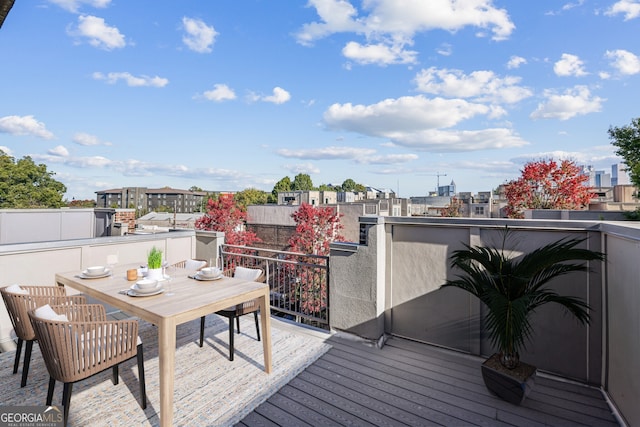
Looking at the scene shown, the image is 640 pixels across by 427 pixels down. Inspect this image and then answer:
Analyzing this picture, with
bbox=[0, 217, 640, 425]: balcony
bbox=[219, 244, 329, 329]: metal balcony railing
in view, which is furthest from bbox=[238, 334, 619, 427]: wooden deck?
bbox=[219, 244, 329, 329]: metal balcony railing

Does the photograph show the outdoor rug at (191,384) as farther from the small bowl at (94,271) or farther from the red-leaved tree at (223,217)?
the red-leaved tree at (223,217)

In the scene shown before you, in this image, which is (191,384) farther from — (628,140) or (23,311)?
(628,140)

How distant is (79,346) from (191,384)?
988 millimetres

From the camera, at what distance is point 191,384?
2.51 m

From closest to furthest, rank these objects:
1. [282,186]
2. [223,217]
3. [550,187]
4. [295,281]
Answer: [295,281] < [550,187] < [223,217] < [282,186]

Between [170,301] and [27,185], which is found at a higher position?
[27,185]

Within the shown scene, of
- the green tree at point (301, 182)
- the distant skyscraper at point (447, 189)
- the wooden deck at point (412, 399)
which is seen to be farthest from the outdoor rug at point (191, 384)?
the green tree at point (301, 182)

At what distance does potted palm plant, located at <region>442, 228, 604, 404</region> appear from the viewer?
6.91 feet

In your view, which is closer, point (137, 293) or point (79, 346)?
point (79, 346)

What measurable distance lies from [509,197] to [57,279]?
11119 millimetres

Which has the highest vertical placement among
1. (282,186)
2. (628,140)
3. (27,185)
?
(282,186)

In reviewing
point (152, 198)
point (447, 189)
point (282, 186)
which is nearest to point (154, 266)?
point (282, 186)

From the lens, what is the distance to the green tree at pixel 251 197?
46938mm

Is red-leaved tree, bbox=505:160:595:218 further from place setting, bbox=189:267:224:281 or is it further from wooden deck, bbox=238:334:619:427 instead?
place setting, bbox=189:267:224:281
